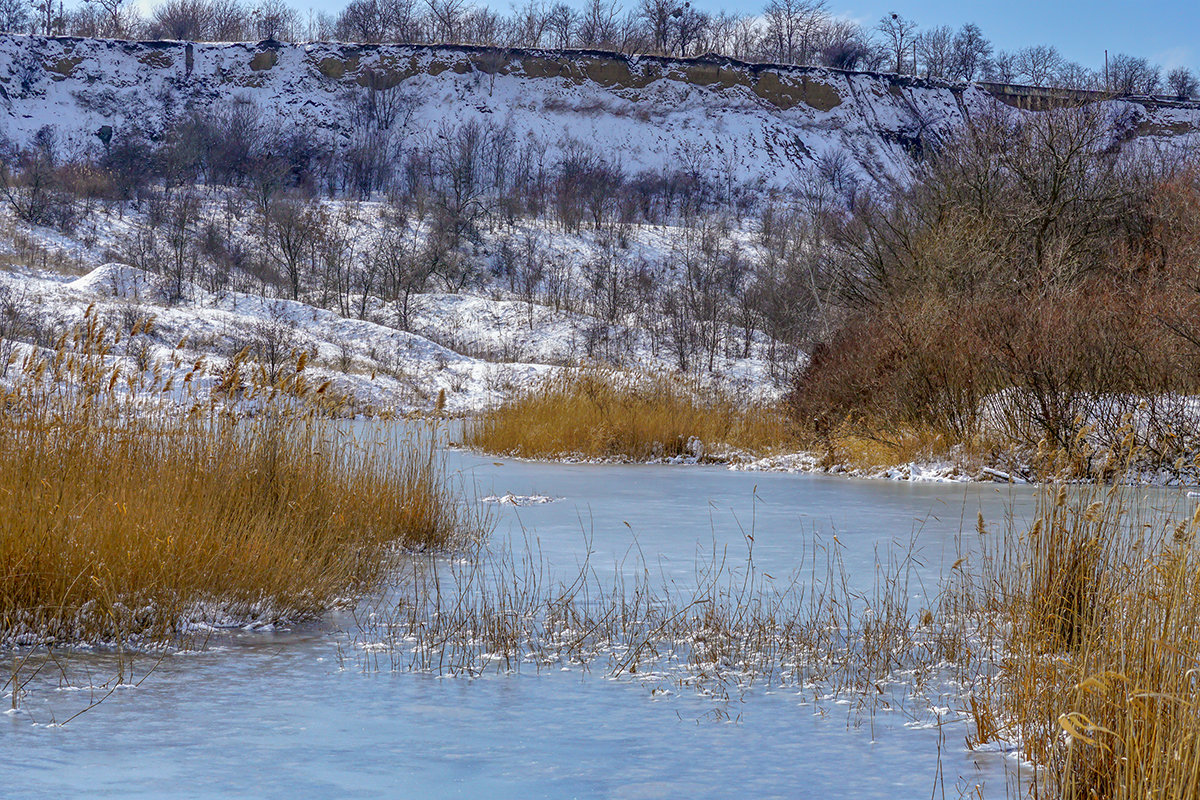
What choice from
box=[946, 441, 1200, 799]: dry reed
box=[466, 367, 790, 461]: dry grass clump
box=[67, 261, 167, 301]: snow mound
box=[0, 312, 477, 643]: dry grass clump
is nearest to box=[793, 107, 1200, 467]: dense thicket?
box=[466, 367, 790, 461]: dry grass clump

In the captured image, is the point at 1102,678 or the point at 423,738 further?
the point at 423,738

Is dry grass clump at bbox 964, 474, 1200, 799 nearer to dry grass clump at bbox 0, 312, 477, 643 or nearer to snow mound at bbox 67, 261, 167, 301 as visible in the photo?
dry grass clump at bbox 0, 312, 477, 643

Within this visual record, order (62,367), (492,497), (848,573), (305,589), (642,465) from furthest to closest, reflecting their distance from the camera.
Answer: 1. (642,465)
2. (492,497)
3. (848,573)
4. (62,367)
5. (305,589)

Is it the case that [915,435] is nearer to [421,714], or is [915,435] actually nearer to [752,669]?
[752,669]

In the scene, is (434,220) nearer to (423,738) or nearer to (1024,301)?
(1024,301)

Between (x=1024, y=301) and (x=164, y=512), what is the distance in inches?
553

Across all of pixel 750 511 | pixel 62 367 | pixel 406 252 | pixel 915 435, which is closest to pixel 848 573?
pixel 750 511

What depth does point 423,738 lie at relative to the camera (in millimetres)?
3750

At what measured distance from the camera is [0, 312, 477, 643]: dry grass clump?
492 cm

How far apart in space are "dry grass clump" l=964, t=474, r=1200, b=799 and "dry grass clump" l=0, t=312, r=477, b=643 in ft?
12.3

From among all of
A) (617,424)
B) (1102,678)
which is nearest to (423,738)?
(1102,678)

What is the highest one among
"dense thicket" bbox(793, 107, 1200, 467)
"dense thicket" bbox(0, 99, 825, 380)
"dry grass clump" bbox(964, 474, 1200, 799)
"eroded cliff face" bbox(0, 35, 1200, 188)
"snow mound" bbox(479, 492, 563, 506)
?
"eroded cliff face" bbox(0, 35, 1200, 188)

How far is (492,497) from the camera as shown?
10766 mm

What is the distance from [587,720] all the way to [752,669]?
105cm
